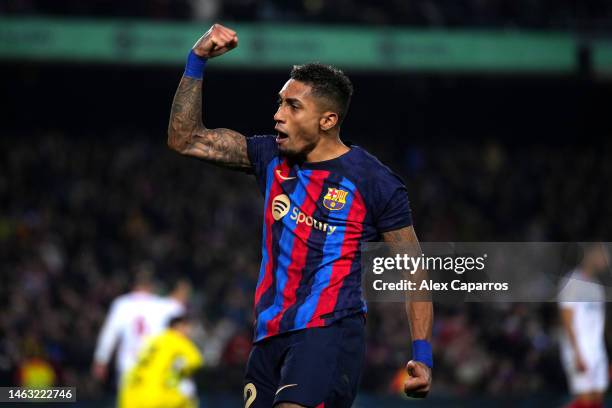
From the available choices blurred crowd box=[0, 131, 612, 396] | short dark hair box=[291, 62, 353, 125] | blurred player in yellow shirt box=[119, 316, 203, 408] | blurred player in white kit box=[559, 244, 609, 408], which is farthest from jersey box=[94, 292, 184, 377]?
short dark hair box=[291, 62, 353, 125]

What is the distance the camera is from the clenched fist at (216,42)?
448cm

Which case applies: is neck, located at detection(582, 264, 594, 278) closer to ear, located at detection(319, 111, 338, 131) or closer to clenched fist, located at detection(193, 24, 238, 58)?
ear, located at detection(319, 111, 338, 131)

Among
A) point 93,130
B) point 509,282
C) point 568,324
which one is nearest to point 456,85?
point 93,130

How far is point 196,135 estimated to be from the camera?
15.4ft

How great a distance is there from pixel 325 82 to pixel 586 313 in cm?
529

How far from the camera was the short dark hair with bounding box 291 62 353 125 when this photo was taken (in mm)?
4609

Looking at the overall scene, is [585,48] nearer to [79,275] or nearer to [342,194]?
[79,275]

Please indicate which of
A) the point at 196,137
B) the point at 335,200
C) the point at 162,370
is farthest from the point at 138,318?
the point at 335,200

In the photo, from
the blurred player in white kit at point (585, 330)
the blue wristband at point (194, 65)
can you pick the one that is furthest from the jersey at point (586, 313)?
the blue wristband at point (194, 65)

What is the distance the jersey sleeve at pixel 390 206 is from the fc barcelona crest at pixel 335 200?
0.15m

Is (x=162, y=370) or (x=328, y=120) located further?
(x=162, y=370)

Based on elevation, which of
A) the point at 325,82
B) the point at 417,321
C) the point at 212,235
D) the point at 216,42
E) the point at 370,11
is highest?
the point at 370,11

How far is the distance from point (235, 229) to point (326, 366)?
1332 cm

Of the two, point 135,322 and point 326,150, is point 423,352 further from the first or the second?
point 135,322
